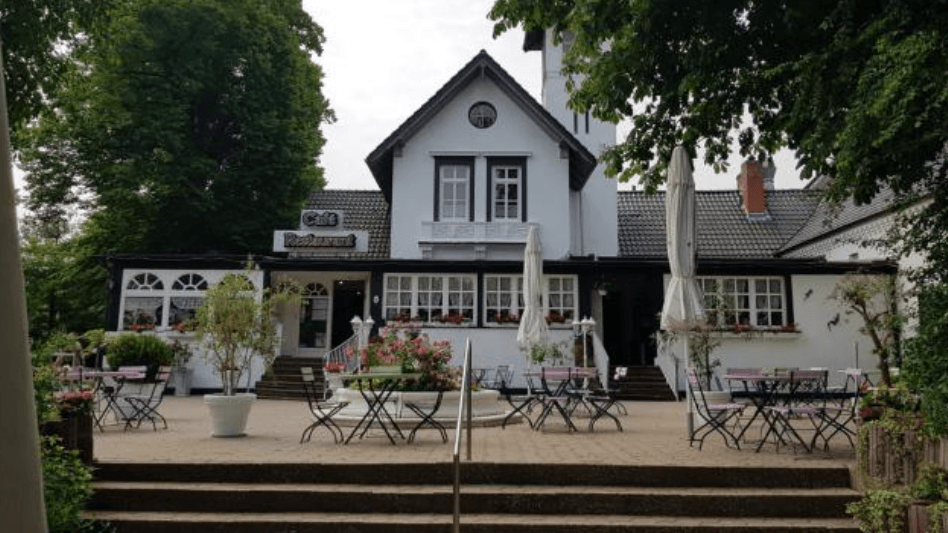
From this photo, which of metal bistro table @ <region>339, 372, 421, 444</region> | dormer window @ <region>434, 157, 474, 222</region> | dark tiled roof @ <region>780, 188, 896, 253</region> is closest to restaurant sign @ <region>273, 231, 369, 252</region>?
dormer window @ <region>434, 157, 474, 222</region>

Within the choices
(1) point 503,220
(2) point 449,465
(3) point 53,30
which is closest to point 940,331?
(2) point 449,465

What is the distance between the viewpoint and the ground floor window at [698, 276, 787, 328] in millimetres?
19625

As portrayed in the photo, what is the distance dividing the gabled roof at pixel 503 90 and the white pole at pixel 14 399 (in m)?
20.7

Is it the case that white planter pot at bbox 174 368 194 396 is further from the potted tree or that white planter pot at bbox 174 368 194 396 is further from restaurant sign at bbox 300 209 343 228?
the potted tree

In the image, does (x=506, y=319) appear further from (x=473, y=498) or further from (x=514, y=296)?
(x=473, y=498)

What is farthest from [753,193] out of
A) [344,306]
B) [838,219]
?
[344,306]

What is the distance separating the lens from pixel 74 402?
269 inches

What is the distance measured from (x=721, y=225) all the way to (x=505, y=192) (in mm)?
8675

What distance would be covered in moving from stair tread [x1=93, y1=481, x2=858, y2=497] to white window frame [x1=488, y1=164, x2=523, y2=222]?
1568cm

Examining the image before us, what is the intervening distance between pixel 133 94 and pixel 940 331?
2205 centimetres

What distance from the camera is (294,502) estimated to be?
6.40 m

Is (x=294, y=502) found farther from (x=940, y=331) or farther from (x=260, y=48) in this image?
(x=260, y=48)

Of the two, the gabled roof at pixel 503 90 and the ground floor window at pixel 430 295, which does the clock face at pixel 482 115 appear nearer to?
the gabled roof at pixel 503 90

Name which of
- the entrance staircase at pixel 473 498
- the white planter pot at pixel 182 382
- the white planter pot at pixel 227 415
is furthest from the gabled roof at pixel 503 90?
the entrance staircase at pixel 473 498
